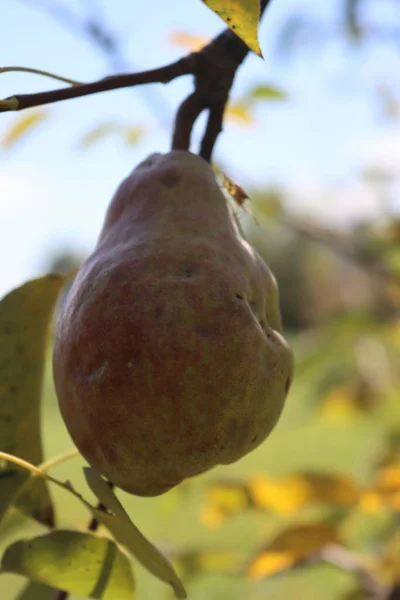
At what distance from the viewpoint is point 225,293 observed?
42cm

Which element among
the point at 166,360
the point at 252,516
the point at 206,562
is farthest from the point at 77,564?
the point at 252,516

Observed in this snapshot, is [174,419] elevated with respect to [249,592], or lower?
elevated

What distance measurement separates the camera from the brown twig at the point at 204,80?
1.52 ft

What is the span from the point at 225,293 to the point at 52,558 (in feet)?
0.70

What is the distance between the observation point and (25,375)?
538 millimetres

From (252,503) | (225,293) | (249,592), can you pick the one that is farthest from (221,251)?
(249,592)

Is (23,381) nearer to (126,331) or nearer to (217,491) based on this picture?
(126,331)

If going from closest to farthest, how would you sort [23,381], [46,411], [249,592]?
[23,381] → [249,592] → [46,411]

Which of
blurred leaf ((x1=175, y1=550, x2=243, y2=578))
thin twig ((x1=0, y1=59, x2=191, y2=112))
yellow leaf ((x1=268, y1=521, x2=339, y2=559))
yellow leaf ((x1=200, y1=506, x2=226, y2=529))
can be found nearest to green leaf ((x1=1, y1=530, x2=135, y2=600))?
thin twig ((x1=0, y1=59, x2=191, y2=112))

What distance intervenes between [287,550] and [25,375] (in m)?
0.55

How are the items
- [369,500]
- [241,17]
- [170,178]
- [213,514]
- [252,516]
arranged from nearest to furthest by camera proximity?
[241,17] < [170,178] < [369,500] < [213,514] < [252,516]

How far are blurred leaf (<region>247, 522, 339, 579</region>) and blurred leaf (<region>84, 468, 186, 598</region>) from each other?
0.55 metres

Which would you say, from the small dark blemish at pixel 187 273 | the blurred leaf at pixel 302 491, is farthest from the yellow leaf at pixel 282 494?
the small dark blemish at pixel 187 273

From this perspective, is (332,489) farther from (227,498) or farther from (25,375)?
(25,375)
